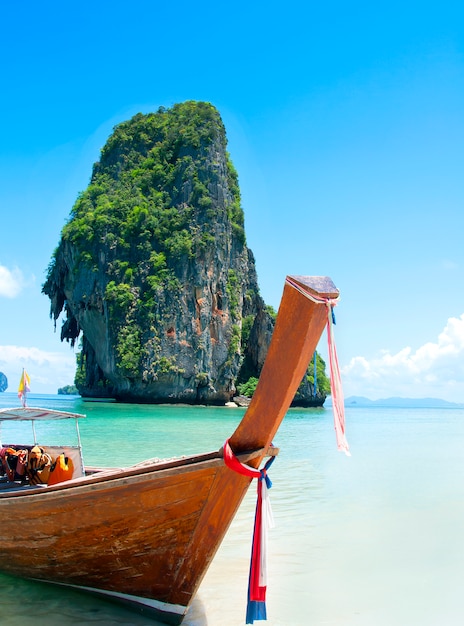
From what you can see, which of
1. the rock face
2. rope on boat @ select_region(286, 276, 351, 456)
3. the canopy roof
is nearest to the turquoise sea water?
Answer: the canopy roof

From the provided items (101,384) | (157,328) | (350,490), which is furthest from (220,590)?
(101,384)

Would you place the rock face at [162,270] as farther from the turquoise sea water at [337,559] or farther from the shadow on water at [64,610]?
the shadow on water at [64,610]

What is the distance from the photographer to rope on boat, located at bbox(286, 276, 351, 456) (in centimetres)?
333

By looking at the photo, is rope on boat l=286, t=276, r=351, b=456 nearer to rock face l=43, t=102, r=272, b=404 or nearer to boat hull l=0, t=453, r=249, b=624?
boat hull l=0, t=453, r=249, b=624

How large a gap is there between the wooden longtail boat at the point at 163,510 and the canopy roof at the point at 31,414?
161cm

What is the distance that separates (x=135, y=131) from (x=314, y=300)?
5016cm

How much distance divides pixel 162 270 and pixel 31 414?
35.4 meters

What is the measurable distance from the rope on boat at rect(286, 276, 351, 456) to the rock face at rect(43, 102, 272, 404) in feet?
117

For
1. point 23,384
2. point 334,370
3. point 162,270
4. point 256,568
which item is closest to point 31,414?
point 23,384

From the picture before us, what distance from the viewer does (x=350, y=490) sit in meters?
10.0

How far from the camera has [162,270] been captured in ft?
136

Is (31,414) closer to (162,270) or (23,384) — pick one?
(23,384)

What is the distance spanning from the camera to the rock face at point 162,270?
4000cm

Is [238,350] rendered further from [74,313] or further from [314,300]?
[314,300]
